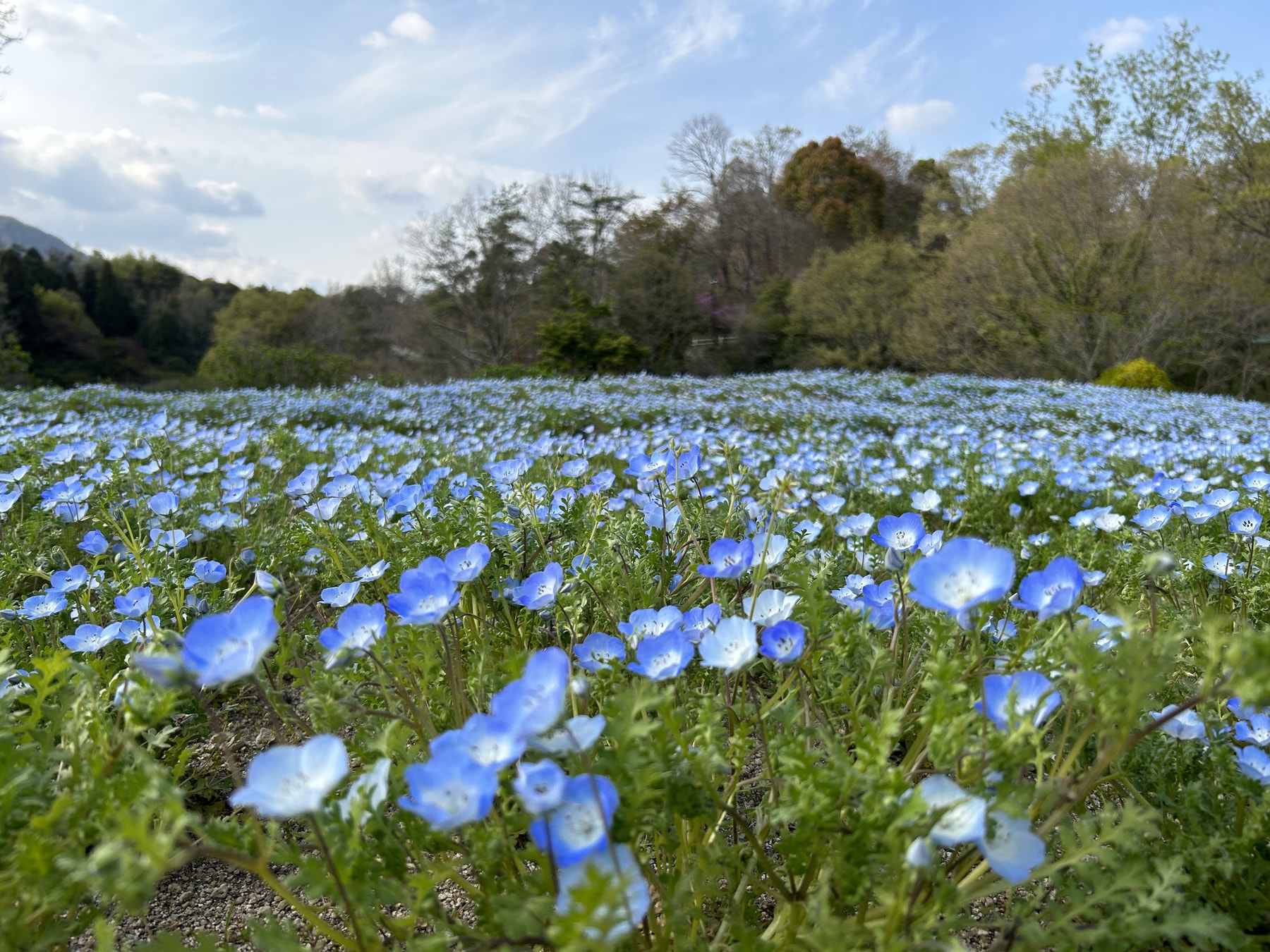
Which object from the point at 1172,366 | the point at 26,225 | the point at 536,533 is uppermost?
the point at 26,225

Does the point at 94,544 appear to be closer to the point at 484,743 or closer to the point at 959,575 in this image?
the point at 484,743

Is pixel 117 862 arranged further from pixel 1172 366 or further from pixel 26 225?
pixel 26 225

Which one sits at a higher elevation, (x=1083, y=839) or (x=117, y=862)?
(x=117, y=862)

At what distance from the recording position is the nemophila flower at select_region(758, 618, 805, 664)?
103cm

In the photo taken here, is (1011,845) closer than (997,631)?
Yes

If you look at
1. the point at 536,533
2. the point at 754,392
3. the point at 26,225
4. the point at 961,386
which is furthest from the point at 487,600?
the point at 26,225

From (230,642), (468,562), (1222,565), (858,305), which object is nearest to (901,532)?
(468,562)

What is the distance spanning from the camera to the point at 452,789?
0.80 m

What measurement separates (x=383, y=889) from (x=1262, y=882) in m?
1.36

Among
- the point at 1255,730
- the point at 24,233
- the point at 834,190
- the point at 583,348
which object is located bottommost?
the point at 1255,730

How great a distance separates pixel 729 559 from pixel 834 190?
3371 centimetres

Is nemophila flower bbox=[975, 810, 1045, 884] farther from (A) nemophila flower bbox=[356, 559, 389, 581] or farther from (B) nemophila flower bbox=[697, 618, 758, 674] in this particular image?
(A) nemophila flower bbox=[356, 559, 389, 581]

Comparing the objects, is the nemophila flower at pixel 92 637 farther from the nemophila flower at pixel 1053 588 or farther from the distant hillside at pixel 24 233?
the distant hillside at pixel 24 233

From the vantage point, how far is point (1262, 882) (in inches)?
46.9
